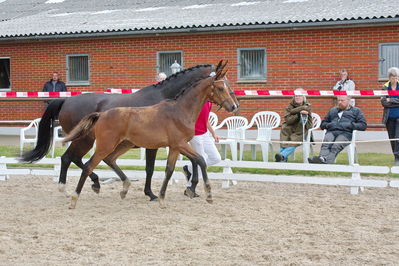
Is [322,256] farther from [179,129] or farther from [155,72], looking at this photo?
[155,72]

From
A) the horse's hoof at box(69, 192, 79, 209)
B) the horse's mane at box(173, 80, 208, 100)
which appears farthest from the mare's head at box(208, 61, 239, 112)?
the horse's hoof at box(69, 192, 79, 209)

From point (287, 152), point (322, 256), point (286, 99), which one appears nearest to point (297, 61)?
point (286, 99)

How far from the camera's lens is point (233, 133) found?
13656 mm

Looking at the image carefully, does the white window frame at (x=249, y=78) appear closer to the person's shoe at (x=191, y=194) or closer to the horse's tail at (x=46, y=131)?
the horse's tail at (x=46, y=131)

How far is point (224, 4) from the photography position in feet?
68.8

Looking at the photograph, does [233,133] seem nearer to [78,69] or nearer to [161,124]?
[161,124]

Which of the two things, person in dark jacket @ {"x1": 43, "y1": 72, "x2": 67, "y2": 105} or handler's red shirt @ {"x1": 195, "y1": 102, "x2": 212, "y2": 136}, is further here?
person in dark jacket @ {"x1": 43, "y1": 72, "x2": 67, "y2": 105}

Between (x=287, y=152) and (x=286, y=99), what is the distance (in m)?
5.38

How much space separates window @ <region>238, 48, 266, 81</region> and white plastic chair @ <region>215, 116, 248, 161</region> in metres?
3.38

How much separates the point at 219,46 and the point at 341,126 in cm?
750

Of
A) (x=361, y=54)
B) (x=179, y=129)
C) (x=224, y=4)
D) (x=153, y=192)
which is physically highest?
(x=224, y=4)

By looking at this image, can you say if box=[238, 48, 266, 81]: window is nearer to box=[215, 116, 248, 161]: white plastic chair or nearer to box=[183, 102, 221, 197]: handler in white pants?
box=[215, 116, 248, 161]: white plastic chair

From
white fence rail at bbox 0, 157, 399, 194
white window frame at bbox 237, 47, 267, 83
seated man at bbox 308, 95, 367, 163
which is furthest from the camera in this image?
white window frame at bbox 237, 47, 267, 83

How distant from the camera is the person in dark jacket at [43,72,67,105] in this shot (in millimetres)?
19641
